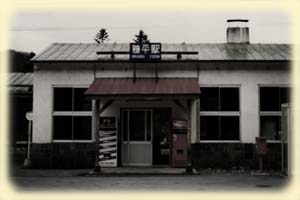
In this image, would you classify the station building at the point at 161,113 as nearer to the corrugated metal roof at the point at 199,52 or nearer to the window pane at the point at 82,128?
the window pane at the point at 82,128

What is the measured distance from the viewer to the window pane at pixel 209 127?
19.9m

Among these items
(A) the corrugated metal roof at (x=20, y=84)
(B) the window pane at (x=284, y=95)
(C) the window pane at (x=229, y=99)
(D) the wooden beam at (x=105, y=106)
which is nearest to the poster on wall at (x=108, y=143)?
(D) the wooden beam at (x=105, y=106)

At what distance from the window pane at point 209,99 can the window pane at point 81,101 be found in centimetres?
435

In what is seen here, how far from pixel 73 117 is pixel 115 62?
8.75 feet

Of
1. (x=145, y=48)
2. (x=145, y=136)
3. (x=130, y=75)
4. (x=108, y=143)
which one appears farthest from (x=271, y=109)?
(x=108, y=143)

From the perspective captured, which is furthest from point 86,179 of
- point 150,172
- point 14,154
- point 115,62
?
point 14,154

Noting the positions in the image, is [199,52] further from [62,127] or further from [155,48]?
[62,127]

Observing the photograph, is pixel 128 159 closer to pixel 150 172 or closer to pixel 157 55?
pixel 150 172

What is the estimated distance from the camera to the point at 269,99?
2006 cm

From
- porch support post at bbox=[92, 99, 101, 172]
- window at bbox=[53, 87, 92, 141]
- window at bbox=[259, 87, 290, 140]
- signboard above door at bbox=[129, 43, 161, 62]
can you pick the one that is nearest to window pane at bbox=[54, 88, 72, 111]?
window at bbox=[53, 87, 92, 141]

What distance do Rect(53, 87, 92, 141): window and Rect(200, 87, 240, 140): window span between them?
14.5 ft

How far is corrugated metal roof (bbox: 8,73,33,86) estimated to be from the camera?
2852 cm

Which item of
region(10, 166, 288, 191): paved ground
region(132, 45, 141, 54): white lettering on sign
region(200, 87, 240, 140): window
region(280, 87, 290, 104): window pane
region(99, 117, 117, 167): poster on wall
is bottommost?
region(10, 166, 288, 191): paved ground

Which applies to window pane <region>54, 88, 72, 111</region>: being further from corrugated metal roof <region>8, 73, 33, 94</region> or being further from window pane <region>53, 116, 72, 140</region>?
corrugated metal roof <region>8, 73, 33, 94</region>
